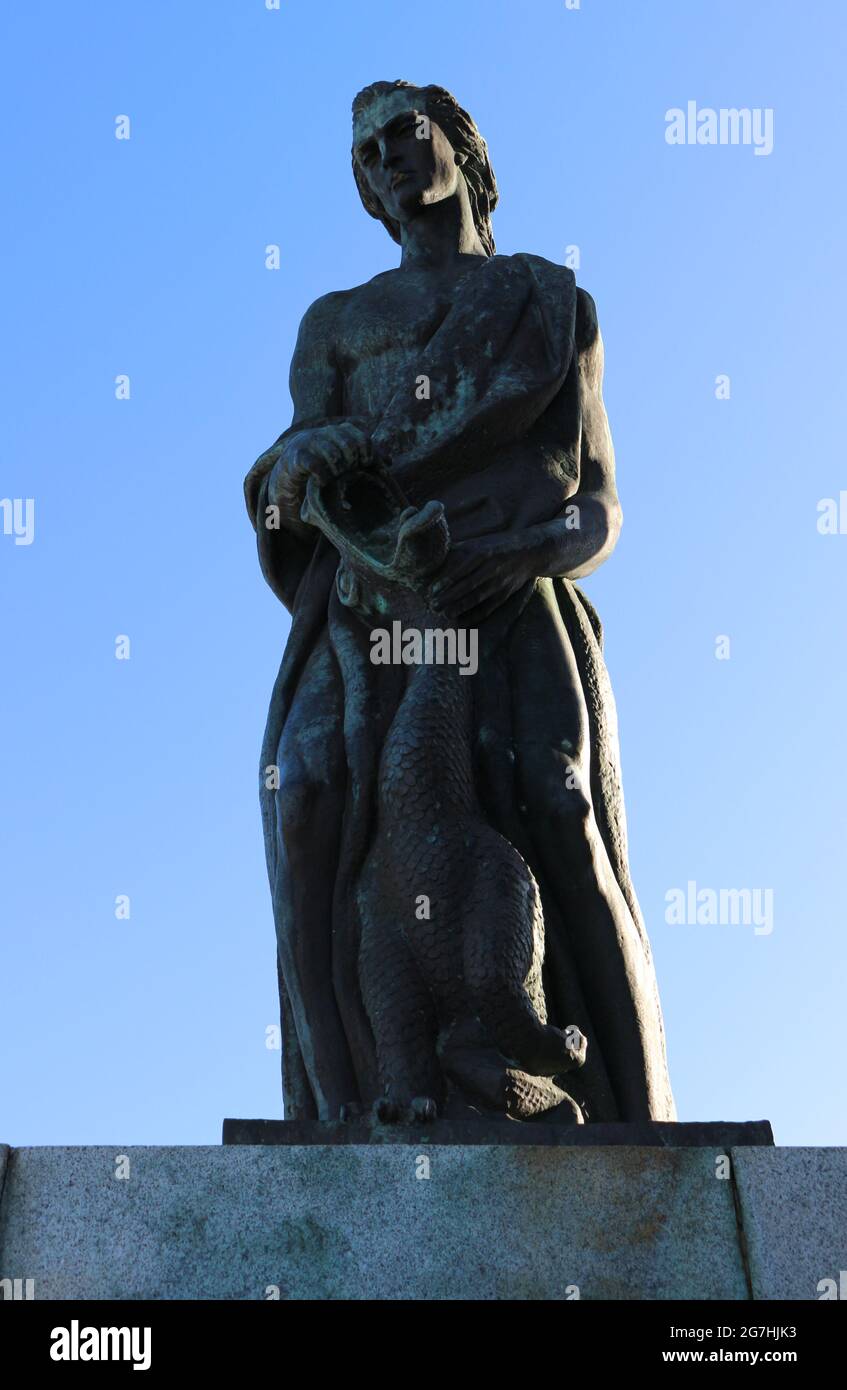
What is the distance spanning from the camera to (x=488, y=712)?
28.5 feet

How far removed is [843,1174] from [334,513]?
3527 mm

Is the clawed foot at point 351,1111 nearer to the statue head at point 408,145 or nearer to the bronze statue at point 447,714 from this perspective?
the bronze statue at point 447,714

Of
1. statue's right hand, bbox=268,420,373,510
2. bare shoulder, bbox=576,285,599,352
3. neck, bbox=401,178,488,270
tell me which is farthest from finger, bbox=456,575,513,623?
neck, bbox=401,178,488,270

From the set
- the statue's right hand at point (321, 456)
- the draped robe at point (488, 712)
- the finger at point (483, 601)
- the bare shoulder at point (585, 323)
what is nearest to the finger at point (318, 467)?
the statue's right hand at point (321, 456)

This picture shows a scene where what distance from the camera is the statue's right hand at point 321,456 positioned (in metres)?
8.78

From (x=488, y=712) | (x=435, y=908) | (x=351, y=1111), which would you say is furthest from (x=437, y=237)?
(x=351, y=1111)

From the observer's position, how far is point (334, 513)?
8836 mm

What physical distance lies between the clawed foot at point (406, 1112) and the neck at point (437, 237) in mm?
4436

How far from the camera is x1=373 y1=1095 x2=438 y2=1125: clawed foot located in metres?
7.42

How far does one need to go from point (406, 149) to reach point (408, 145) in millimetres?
22

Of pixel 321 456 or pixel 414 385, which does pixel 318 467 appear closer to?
pixel 321 456
